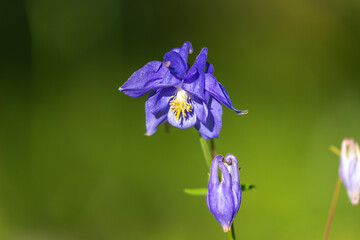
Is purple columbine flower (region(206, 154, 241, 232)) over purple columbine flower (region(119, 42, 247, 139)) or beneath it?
beneath

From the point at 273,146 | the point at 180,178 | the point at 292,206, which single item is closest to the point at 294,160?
the point at 273,146

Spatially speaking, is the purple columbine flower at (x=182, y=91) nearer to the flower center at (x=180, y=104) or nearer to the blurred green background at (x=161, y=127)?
the flower center at (x=180, y=104)

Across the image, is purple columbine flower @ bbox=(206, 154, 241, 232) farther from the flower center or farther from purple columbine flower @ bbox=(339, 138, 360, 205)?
purple columbine flower @ bbox=(339, 138, 360, 205)

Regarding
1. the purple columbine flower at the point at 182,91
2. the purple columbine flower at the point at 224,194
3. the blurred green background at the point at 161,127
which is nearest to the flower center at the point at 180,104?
the purple columbine flower at the point at 182,91

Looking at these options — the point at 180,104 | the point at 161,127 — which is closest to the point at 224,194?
the point at 180,104

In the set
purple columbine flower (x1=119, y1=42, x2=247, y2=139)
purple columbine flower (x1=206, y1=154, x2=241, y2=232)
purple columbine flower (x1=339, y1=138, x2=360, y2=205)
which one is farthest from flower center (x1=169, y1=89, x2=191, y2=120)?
purple columbine flower (x1=339, y1=138, x2=360, y2=205)

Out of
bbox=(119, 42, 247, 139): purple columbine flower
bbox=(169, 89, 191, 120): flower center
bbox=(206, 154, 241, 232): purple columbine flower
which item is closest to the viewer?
bbox=(206, 154, 241, 232): purple columbine flower
